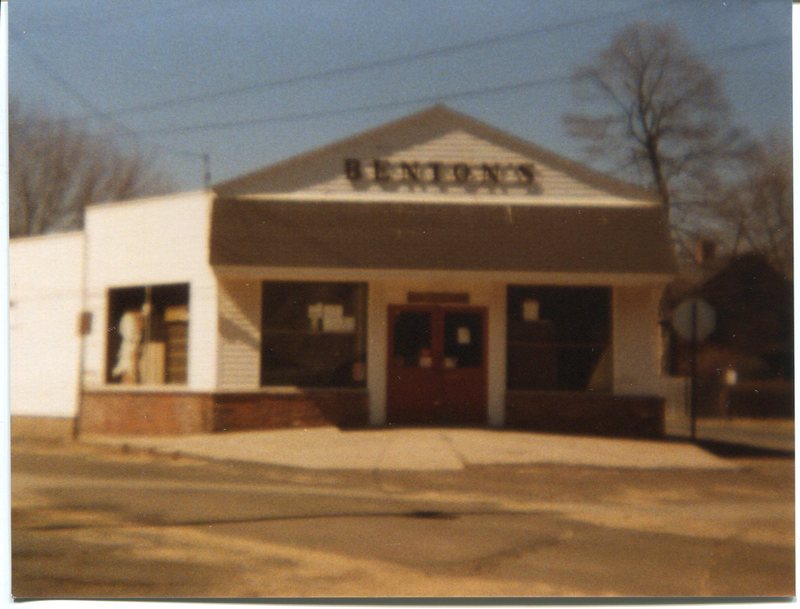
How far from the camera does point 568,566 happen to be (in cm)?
918

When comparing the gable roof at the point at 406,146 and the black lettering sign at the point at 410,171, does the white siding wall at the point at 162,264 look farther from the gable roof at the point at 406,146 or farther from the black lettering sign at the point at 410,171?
the black lettering sign at the point at 410,171

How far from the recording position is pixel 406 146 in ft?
59.2

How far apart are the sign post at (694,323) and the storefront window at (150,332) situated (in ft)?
29.0

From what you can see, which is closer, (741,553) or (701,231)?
(741,553)

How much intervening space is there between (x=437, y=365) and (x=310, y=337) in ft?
7.78

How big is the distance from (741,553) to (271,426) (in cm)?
986

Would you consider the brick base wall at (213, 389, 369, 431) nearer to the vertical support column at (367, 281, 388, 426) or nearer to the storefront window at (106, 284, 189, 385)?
the vertical support column at (367, 281, 388, 426)

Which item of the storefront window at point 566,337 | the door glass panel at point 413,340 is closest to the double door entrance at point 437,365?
the door glass panel at point 413,340

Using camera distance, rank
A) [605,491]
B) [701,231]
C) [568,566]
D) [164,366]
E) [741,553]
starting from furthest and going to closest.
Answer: [164,366]
[701,231]
[605,491]
[741,553]
[568,566]

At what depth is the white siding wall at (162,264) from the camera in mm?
17859

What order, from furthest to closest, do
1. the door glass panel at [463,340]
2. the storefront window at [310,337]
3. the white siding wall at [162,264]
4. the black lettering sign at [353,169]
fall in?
the door glass panel at [463,340]
the storefront window at [310,337]
the black lettering sign at [353,169]
the white siding wall at [162,264]

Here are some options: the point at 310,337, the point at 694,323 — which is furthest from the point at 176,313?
the point at 694,323

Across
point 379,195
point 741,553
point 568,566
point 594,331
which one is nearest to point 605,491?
point 741,553

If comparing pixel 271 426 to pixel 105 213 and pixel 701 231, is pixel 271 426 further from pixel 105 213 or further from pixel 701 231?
pixel 701 231
